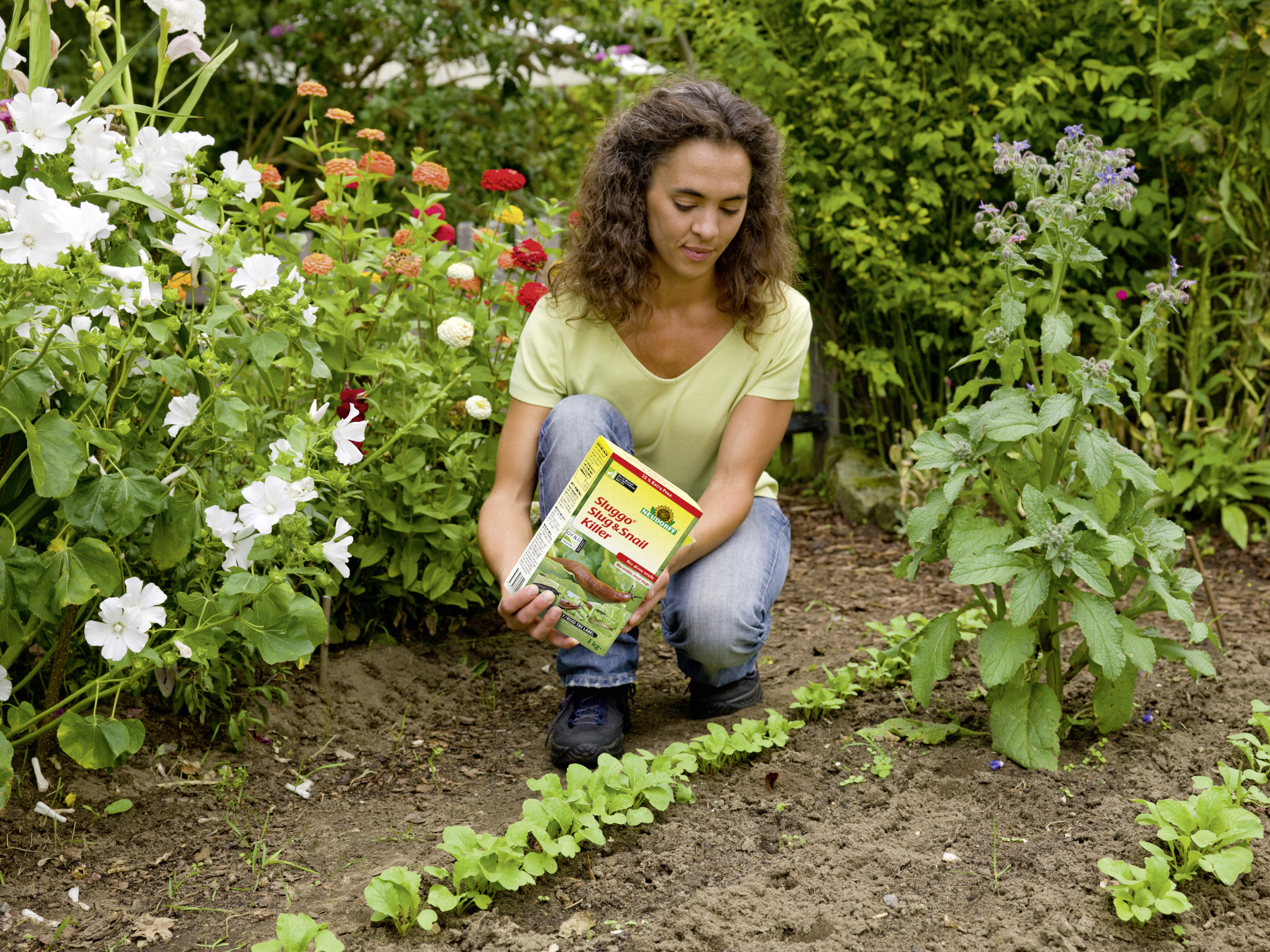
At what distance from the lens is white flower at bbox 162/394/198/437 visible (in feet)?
5.60

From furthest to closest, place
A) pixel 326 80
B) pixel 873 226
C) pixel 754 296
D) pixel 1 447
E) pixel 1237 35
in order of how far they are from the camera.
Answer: pixel 326 80
pixel 873 226
pixel 1237 35
pixel 754 296
pixel 1 447

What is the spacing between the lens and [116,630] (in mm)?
1653

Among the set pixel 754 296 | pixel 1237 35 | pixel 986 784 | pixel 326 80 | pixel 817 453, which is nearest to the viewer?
pixel 986 784

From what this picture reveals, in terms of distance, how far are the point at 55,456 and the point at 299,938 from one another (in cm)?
72

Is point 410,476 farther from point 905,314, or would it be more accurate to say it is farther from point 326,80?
point 326,80

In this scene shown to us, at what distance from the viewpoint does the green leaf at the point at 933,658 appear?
78.3 inches

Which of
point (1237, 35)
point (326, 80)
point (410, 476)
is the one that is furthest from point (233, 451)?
point (326, 80)

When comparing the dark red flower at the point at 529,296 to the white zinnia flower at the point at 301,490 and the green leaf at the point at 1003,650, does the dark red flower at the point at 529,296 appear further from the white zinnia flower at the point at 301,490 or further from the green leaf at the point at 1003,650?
the green leaf at the point at 1003,650

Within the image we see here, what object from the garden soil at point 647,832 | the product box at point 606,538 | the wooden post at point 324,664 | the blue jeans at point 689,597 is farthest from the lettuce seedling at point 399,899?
the wooden post at point 324,664

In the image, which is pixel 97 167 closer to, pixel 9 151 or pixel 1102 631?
pixel 9 151

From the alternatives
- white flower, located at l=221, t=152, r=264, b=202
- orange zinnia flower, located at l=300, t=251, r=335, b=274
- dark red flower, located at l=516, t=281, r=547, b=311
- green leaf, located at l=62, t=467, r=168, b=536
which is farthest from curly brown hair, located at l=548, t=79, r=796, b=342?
green leaf, located at l=62, t=467, r=168, b=536

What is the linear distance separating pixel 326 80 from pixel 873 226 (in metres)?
3.69

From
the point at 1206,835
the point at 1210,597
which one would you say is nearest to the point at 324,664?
the point at 1206,835

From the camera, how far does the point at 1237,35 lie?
127 inches
